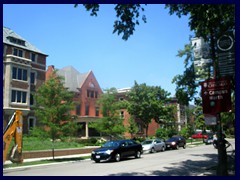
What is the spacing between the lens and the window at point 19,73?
38.8 meters

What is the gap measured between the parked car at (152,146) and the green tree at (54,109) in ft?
33.2

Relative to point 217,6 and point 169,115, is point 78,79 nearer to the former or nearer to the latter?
point 169,115

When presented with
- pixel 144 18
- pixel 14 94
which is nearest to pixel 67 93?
pixel 144 18

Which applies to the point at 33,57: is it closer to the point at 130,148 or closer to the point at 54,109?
the point at 54,109

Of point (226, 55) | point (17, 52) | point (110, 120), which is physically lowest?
point (110, 120)

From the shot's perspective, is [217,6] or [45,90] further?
[45,90]

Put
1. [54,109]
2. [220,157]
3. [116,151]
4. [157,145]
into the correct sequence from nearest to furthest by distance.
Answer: [220,157]
[116,151]
[54,109]
[157,145]

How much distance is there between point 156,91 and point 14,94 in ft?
70.8

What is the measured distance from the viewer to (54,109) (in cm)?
2298

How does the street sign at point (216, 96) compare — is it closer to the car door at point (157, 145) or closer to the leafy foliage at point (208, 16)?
the leafy foliage at point (208, 16)

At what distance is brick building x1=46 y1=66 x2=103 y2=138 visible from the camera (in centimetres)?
5275

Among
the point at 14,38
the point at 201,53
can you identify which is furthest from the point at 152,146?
the point at 14,38

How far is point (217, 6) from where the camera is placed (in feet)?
42.7

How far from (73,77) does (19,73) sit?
1662 cm
